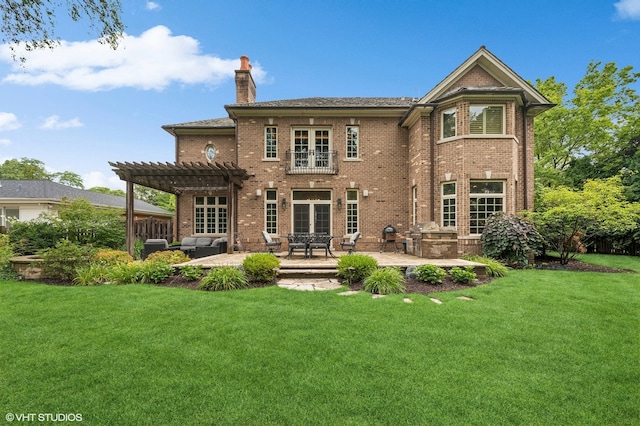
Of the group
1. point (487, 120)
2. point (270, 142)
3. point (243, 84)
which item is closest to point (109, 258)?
point (270, 142)

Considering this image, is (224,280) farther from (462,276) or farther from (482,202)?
(482,202)

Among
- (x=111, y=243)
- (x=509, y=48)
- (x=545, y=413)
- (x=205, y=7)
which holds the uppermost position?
(x=509, y=48)

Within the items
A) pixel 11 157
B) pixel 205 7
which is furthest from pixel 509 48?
pixel 11 157

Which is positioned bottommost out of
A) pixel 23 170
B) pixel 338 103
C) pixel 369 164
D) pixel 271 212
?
pixel 271 212

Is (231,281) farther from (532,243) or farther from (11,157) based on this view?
(11,157)

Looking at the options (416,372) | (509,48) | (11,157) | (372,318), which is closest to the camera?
(416,372)

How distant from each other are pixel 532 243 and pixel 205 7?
1307cm

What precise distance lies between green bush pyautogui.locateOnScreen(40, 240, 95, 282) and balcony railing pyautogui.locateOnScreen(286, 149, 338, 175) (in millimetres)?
7784

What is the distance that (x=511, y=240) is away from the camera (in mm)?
9531

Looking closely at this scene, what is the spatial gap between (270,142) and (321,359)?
1111 cm

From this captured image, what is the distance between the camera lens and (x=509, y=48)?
16.6m

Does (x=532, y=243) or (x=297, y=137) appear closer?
(x=532, y=243)

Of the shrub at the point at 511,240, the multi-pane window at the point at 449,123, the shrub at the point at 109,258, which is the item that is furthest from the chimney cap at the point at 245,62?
the shrub at the point at 511,240

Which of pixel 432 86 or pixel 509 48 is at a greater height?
pixel 509 48
